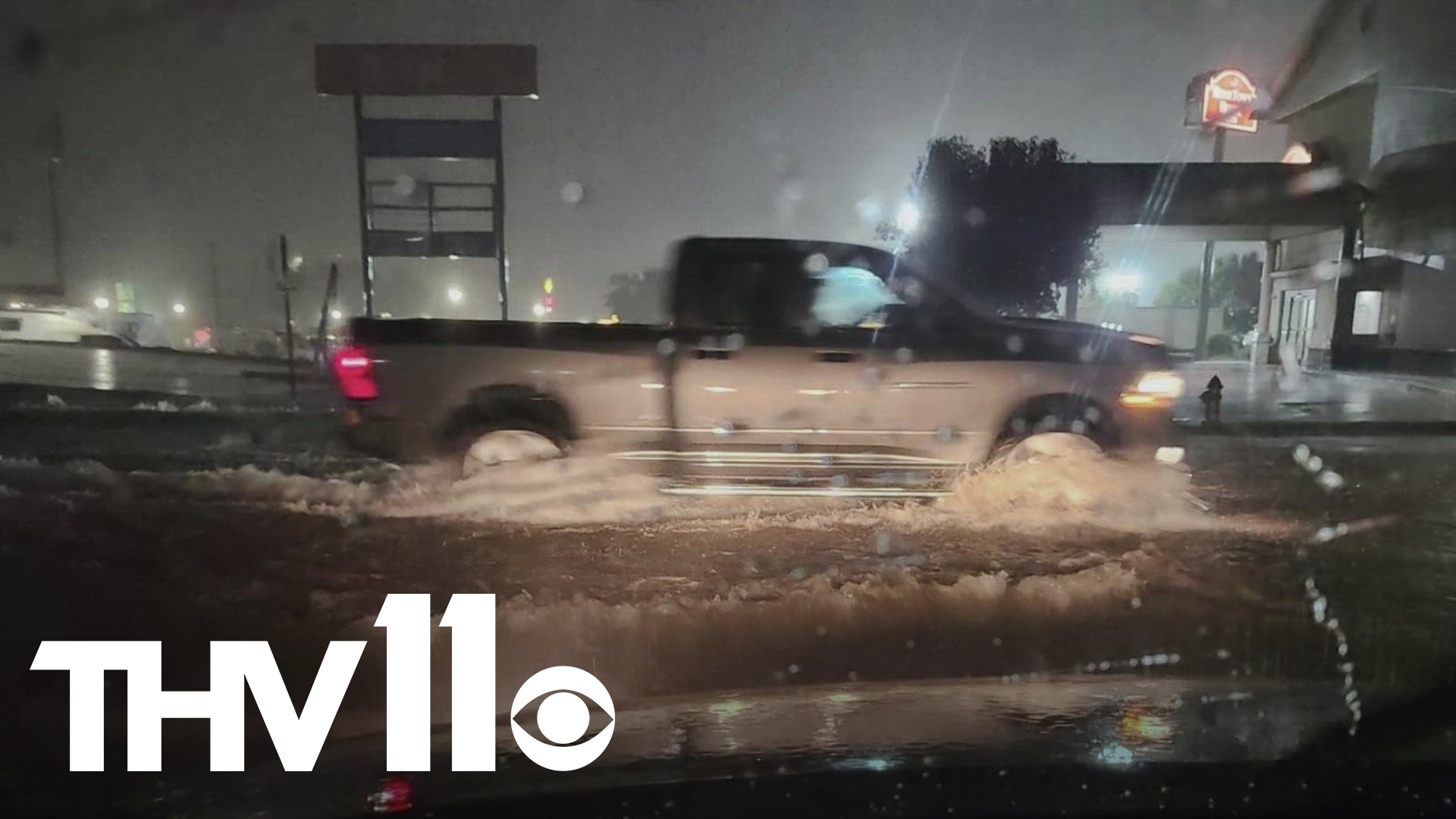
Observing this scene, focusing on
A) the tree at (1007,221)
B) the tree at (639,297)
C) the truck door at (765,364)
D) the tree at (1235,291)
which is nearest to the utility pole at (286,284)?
the tree at (639,297)

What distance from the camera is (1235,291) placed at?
3400 centimetres

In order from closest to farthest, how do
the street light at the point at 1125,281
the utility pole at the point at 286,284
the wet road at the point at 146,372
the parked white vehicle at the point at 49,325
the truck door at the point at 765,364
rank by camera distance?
the truck door at the point at 765,364, the utility pole at the point at 286,284, the wet road at the point at 146,372, the parked white vehicle at the point at 49,325, the street light at the point at 1125,281

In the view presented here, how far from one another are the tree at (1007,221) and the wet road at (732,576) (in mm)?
10184

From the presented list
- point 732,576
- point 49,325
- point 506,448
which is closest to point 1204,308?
point 506,448

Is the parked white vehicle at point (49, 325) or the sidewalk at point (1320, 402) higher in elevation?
the parked white vehicle at point (49, 325)

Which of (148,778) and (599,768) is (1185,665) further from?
(148,778)

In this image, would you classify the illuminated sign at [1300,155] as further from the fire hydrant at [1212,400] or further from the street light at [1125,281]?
the fire hydrant at [1212,400]

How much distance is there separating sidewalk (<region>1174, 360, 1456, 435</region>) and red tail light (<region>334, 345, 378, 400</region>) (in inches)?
344

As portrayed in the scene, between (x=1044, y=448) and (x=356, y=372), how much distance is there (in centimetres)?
488

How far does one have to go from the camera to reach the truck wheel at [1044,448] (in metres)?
7.32

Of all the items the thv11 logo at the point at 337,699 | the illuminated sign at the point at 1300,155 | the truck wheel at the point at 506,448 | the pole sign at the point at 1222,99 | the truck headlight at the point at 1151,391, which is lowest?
the thv11 logo at the point at 337,699

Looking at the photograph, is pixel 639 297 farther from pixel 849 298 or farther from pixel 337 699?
pixel 337 699

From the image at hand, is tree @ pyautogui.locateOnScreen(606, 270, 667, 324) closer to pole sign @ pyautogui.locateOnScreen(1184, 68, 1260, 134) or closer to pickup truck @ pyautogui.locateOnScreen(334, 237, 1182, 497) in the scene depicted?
pickup truck @ pyautogui.locateOnScreen(334, 237, 1182, 497)

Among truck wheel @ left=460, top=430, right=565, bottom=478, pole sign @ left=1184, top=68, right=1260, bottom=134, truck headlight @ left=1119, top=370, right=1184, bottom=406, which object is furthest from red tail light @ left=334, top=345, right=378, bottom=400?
pole sign @ left=1184, top=68, right=1260, bottom=134
